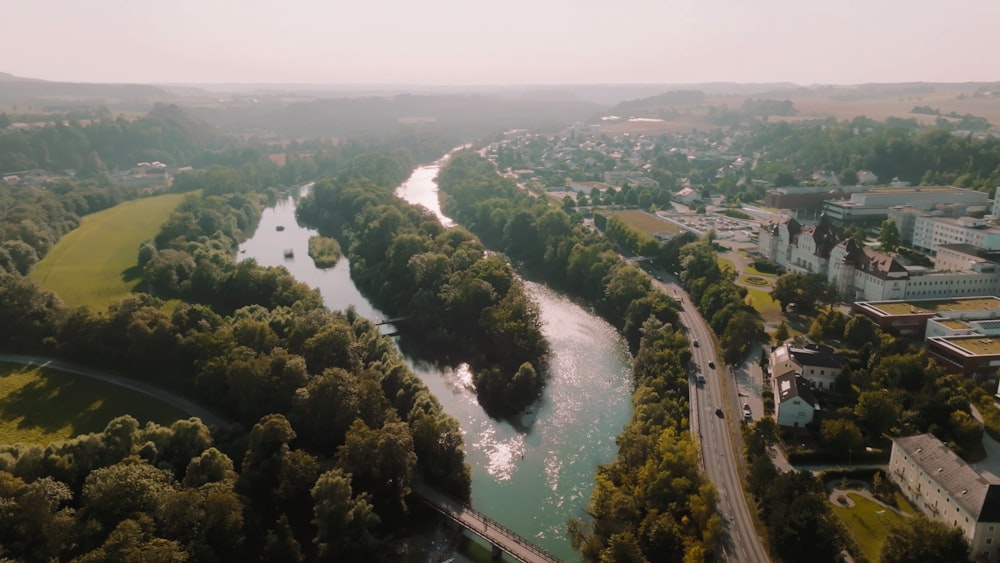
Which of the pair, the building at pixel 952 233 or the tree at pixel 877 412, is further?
the building at pixel 952 233

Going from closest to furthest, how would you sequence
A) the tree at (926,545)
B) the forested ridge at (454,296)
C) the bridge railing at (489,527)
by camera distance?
the tree at (926,545)
the bridge railing at (489,527)
the forested ridge at (454,296)

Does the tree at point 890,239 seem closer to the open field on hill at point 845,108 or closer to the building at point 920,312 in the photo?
the building at point 920,312

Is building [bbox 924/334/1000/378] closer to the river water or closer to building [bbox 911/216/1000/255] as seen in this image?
the river water

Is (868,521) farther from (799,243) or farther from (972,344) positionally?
(799,243)

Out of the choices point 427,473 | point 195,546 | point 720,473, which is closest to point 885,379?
point 720,473

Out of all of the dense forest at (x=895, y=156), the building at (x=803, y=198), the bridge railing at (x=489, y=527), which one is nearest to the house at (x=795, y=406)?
the bridge railing at (x=489, y=527)

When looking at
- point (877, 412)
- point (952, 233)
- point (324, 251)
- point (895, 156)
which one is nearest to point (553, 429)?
point (877, 412)
